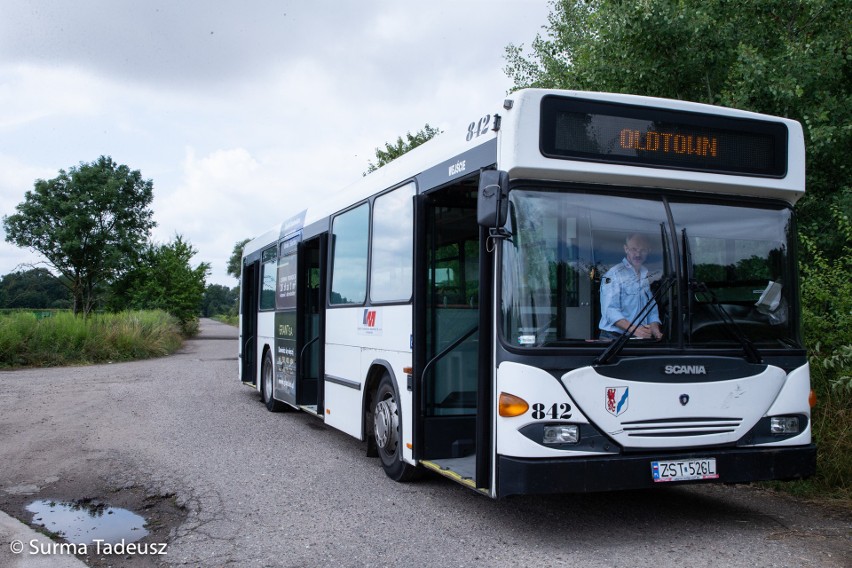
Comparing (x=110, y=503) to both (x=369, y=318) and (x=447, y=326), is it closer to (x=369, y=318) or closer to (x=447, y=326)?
(x=369, y=318)

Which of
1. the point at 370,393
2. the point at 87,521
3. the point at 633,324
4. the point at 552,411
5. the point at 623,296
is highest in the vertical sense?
the point at 623,296

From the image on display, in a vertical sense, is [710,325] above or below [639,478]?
above

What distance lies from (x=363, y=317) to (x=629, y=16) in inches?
221

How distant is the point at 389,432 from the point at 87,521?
2.61 metres

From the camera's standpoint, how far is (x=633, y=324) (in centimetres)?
527

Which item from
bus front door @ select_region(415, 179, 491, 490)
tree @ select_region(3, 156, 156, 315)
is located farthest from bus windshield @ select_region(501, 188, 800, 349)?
tree @ select_region(3, 156, 156, 315)

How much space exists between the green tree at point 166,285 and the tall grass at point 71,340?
45.8 feet

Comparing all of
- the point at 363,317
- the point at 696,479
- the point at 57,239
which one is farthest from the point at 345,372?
the point at 57,239

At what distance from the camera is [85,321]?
2417 centimetres

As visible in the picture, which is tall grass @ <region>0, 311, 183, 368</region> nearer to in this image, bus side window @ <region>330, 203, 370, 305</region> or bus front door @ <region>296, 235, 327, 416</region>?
bus front door @ <region>296, 235, 327, 416</region>

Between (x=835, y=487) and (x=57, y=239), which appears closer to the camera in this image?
(x=835, y=487)

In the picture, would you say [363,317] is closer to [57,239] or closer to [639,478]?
[639,478]

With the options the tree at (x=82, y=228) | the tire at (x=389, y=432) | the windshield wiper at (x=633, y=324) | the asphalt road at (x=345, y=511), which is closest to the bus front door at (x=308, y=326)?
the asphalt road at (x=345, y=511)

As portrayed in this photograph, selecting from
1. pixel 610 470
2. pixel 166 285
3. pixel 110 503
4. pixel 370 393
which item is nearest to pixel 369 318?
pixel 370 393
